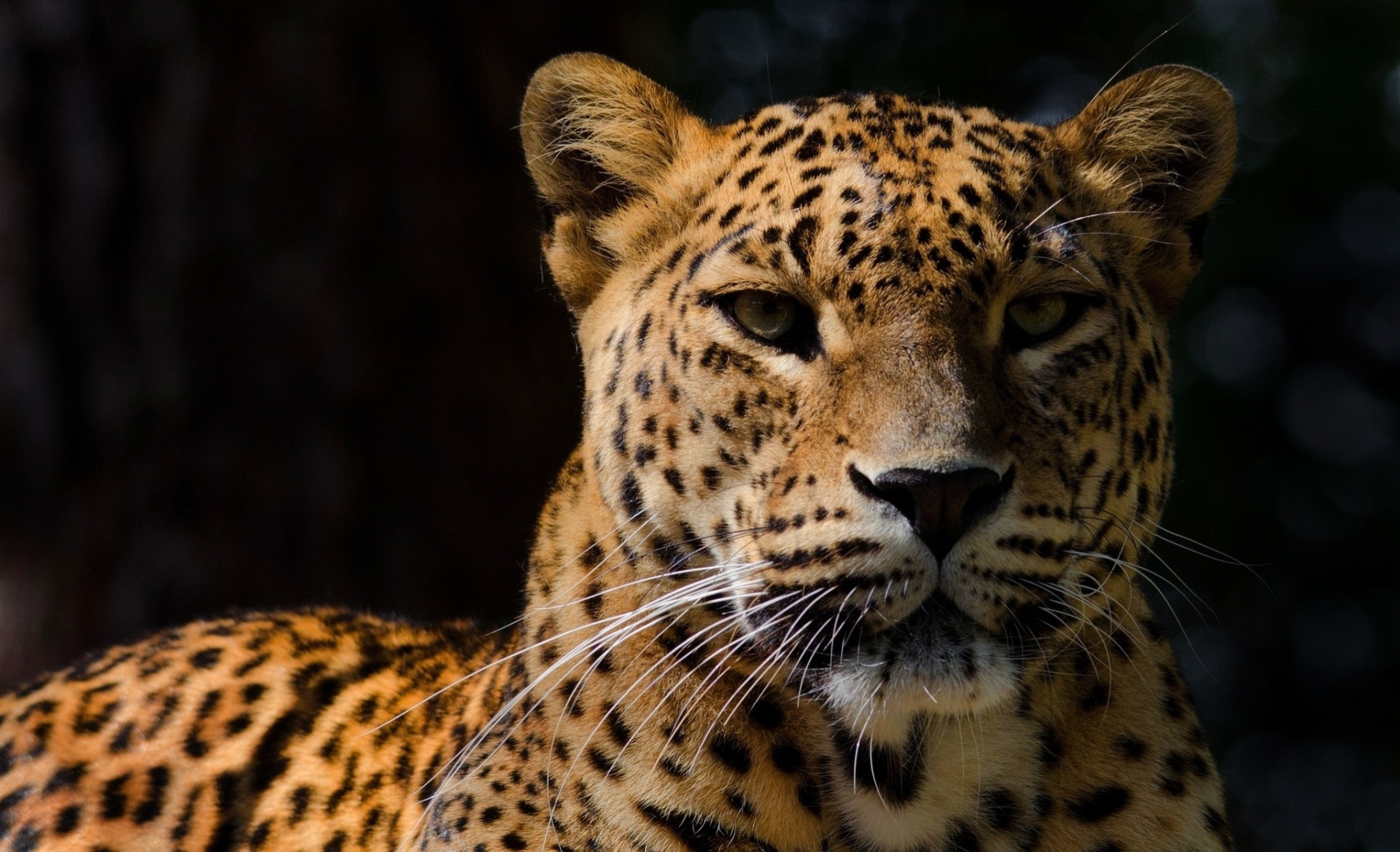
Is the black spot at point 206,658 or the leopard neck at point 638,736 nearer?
the leopard neck at point 638,736

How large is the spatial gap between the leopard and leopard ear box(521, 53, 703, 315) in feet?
0.03

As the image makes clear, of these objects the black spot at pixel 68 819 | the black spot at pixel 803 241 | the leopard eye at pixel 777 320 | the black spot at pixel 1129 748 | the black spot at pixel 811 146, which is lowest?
the black spot at pixel 68 819

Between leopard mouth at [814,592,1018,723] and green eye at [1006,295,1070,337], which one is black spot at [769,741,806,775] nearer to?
leopard mouth at [814,592,1018,723]

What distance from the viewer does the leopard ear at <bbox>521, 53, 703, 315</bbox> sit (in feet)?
14.2

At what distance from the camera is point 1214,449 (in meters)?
12.2

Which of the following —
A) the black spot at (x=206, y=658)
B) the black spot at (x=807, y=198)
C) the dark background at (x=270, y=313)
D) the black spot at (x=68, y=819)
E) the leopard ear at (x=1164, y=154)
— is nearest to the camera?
the black spot at (x=807, y=198)

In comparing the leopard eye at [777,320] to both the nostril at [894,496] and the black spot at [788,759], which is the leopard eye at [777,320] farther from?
the black spot at [788,759]

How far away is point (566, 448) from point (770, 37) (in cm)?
632

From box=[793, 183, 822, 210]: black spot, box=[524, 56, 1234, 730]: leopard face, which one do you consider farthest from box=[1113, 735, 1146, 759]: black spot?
box=[793, 183, 822, 210]: black spot

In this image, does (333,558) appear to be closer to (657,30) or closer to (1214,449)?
(657,30)

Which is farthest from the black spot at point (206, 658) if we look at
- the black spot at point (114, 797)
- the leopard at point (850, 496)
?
the leopard at point (850, 496)

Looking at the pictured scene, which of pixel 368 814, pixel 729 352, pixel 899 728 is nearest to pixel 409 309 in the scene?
pixel 368 814

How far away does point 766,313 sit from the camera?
148 inches

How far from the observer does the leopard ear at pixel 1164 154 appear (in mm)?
4305
